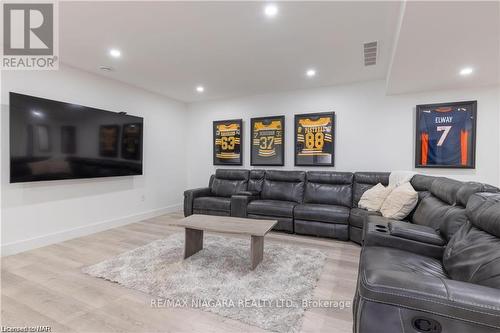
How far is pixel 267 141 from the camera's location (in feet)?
15.9

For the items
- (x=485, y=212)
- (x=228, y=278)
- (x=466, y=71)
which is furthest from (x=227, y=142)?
(x=485, y=212)

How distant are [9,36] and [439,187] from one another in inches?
190

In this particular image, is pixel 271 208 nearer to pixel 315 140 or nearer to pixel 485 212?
pixel 315 140

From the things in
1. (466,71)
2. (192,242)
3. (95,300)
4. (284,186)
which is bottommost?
(95,300)

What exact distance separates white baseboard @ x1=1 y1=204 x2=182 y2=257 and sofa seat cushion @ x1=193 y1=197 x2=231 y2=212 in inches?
42.7

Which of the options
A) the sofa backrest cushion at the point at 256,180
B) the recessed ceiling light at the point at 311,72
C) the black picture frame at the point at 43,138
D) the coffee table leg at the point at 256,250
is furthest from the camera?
the sofa backrest cushion at the point at 256,180

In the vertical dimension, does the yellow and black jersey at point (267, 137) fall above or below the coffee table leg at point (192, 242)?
above

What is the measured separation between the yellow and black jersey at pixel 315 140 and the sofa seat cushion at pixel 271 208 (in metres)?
0.98

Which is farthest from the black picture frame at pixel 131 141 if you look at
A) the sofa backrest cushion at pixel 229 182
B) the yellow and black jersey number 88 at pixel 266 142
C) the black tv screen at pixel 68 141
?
the yellow and black jersey number 88 at pixel 266 142

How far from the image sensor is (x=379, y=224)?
2314 mm

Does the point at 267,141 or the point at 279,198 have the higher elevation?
the point at 267,141

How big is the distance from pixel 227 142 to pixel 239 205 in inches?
65.3

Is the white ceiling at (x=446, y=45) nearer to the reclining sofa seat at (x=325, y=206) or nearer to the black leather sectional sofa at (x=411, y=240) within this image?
the black leather sectional sofa at (x=411, y=240)

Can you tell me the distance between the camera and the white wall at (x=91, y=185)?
117 inches
